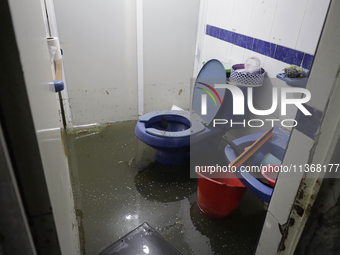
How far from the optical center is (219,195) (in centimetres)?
136

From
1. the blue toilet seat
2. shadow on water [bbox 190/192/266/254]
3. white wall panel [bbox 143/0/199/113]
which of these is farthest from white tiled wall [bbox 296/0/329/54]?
white wall panel [bbox 143/0/199/113]

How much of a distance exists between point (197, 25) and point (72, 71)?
49.3 inches

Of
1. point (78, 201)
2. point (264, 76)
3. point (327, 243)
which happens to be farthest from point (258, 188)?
point (78, 201)

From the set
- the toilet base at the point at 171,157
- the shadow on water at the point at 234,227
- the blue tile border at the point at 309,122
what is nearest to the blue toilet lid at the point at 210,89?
the toilet base at the point at 171,157

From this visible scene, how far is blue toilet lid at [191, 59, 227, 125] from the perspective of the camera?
1622 mm

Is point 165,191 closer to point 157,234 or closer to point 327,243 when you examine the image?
point 157,234

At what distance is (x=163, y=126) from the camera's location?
192 cm

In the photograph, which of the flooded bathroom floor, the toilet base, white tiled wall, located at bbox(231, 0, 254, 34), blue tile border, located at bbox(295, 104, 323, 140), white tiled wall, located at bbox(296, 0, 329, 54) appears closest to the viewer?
blue tile border, located at bbox(295, 104, 323, 140)

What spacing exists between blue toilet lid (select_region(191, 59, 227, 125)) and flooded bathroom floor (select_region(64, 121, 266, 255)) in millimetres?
491

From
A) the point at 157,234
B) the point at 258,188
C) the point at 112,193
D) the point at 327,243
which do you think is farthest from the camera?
the point at 112,193

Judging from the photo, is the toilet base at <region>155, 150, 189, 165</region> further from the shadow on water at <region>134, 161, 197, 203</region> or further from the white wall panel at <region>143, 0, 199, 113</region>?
the white wall panel at <region>143, 0, 199, 113</region>

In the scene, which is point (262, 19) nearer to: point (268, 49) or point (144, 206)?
point (268, 49)

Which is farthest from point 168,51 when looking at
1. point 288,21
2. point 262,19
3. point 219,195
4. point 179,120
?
point 219,195

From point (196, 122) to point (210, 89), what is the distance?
26cm
